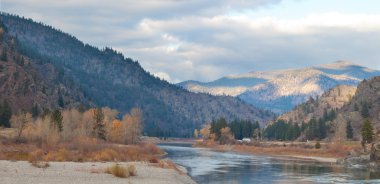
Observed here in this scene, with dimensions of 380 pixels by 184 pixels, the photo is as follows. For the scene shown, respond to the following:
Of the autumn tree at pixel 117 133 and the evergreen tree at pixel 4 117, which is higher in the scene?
the evergreen tree at pixel 4 117

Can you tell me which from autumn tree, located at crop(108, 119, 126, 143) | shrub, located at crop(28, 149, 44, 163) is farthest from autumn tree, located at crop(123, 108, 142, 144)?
shrub, located at crop(28, 149, 44, 163)

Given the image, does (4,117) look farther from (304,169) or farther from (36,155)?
(304,169)

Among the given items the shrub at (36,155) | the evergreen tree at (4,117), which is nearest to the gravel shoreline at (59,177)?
the shrub at (36,155)

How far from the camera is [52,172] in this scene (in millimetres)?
69562

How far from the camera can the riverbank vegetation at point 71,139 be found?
103875mm

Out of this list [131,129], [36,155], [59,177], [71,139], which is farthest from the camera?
[131,129]

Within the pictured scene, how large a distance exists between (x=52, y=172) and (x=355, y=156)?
291 feet

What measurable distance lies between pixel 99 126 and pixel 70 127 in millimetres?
9927

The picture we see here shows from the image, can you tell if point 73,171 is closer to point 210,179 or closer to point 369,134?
point 210,179

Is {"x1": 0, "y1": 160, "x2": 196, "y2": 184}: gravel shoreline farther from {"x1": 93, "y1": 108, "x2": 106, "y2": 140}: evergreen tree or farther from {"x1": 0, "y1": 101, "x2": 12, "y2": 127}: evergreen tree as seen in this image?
{"x1": 0, "y1": 101, "x2": 12, "y2": 127}: evergreen tree

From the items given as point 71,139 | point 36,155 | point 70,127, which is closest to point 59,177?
point 36,155

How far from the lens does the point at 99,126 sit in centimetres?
17162

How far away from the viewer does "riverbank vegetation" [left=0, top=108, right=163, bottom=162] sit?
4090 inches

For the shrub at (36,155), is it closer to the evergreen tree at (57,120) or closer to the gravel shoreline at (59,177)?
the gravel shoreline at (59,177)
